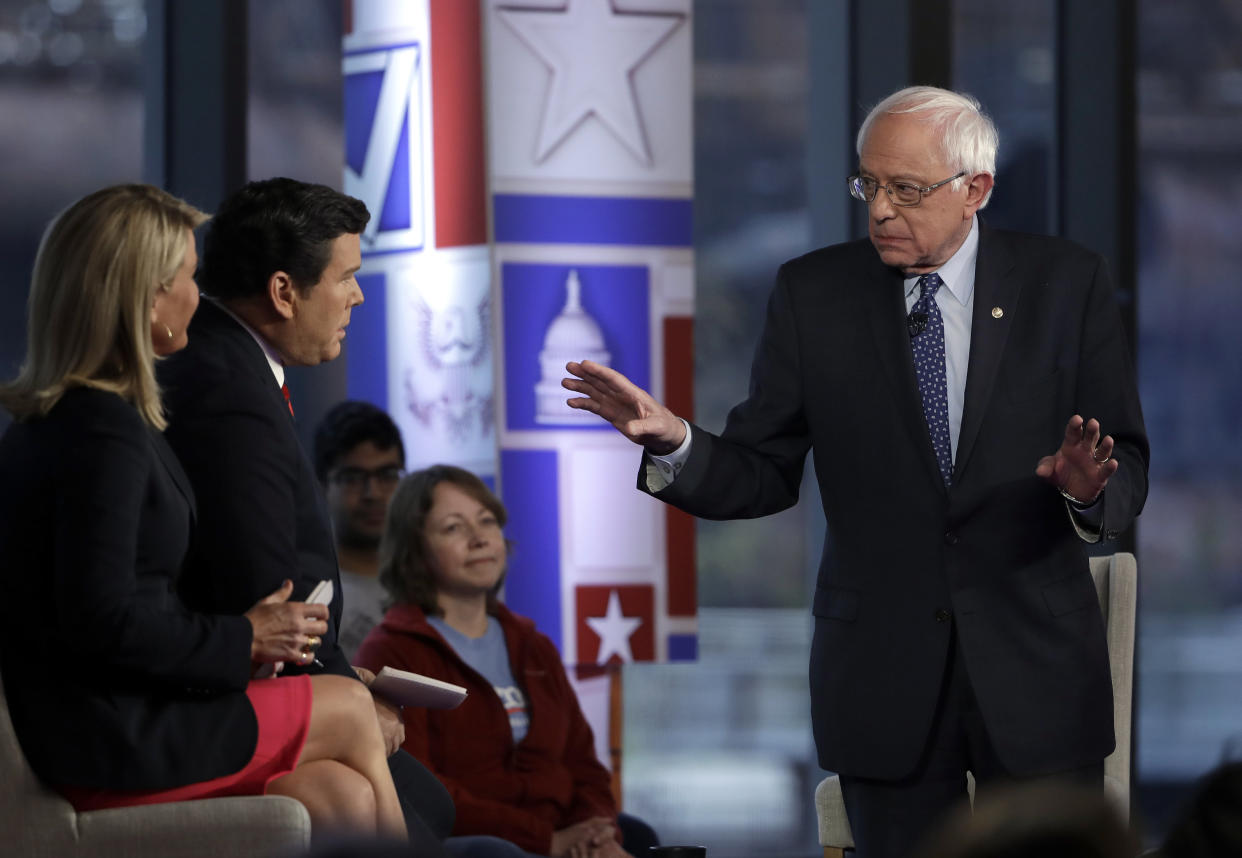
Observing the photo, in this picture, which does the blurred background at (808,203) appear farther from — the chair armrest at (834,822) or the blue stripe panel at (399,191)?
the chair armrest at (834,822)

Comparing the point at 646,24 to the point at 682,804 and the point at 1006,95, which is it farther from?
the point at 682,804

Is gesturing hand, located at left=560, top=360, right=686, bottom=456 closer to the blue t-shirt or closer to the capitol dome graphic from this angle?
the blue t-shirt

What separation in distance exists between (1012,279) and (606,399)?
623 mm

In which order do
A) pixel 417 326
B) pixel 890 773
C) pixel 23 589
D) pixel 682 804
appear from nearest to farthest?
pixel 23 589, pixel 890 773, pixel 417 326, pixel 682 804

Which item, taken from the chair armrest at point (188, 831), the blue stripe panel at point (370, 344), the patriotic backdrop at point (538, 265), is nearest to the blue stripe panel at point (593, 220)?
the patriotic backdrop at point (538, 265)

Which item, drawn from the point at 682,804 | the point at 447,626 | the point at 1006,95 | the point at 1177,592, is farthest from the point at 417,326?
the point at 1177,592

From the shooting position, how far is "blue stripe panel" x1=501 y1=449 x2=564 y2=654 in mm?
3941

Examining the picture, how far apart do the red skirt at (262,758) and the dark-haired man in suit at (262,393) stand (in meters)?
0.09

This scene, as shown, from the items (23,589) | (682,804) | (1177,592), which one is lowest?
(682,804)

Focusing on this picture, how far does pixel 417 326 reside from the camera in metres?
3.93

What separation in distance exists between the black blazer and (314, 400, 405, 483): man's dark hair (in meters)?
1.45

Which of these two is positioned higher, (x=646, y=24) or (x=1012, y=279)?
(x=646, y=24)

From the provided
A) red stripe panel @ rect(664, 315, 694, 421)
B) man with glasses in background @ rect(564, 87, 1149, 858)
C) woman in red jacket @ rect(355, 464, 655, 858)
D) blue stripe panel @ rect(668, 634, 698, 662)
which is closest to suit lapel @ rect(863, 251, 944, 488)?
man with glasses in background @ rect(564, 87, 1149, 858)

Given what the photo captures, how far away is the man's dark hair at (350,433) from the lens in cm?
372
